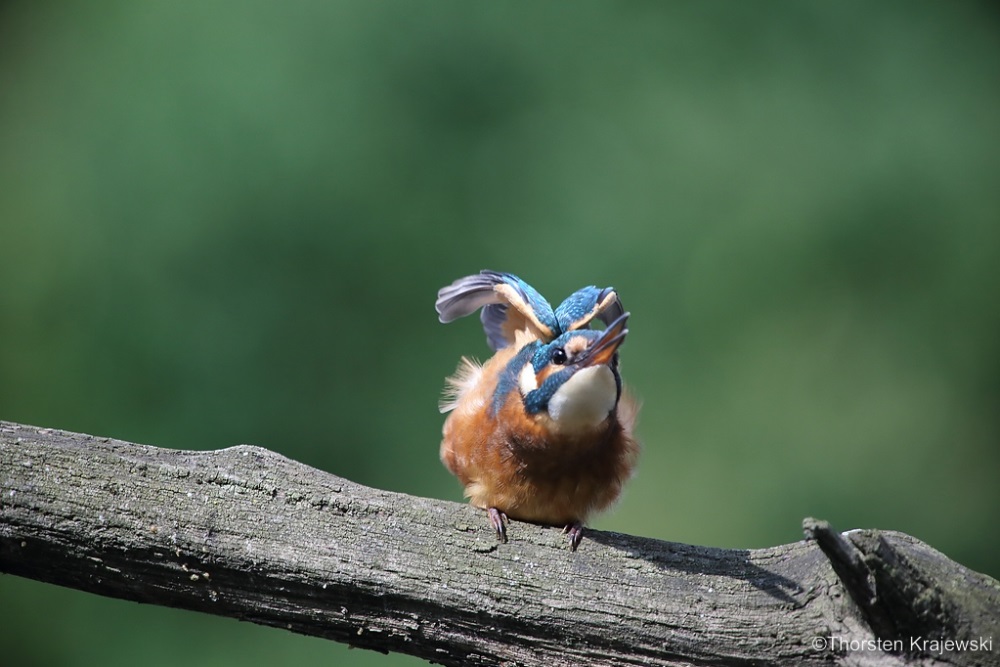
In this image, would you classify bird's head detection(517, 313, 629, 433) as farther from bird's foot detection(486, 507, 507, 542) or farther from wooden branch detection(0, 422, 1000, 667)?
wooden branch detection(0, 422, 1000, 667)

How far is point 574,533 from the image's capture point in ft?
7.36

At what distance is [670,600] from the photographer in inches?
79.7

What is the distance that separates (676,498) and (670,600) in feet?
7.96

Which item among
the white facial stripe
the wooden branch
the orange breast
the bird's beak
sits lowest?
the wooden branch

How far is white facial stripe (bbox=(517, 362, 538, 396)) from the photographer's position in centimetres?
239

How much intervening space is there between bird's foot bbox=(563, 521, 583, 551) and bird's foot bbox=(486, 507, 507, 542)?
0.15m

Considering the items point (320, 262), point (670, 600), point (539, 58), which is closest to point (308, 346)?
point (320, 262)

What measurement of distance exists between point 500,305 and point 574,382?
876 millimetres

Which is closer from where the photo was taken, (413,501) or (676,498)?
(413,501)

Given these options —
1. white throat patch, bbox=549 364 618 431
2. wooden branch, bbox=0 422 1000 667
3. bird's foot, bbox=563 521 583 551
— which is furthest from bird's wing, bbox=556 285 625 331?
wooden branch, bbox=0 422 1000 667

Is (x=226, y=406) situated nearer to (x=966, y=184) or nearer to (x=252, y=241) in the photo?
(x=252, y=241)

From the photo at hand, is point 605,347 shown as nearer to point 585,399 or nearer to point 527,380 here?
point 585,399

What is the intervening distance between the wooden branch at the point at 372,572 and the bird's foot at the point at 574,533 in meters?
0.07

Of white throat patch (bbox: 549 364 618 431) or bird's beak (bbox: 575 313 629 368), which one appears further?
white throat patch (bbox: 549 364 618 431)
